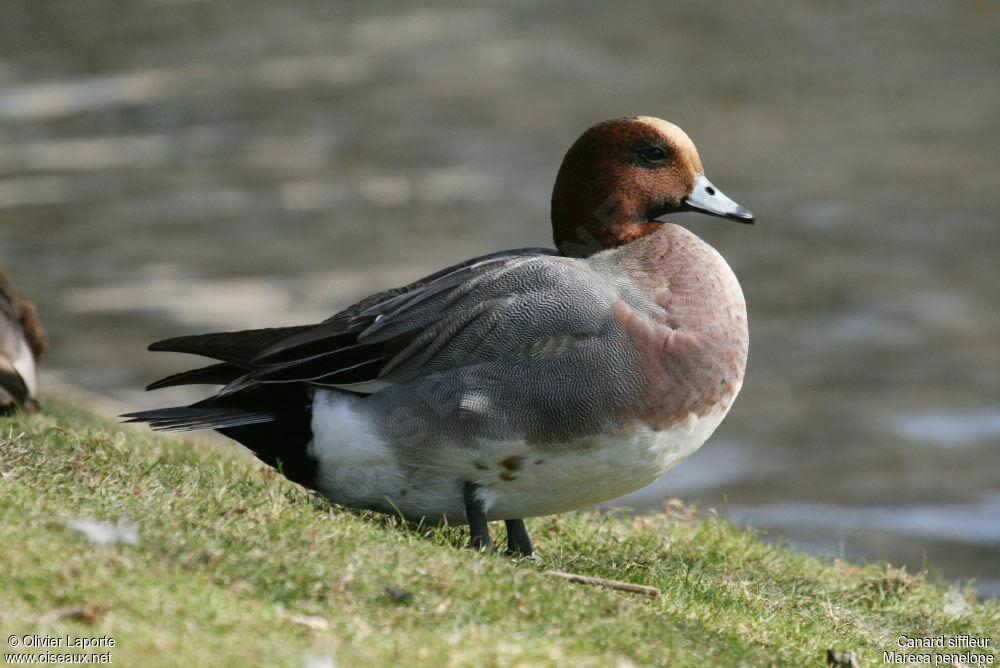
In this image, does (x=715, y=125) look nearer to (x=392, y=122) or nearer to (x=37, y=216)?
(x=392, y=122)

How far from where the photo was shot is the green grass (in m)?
2.90

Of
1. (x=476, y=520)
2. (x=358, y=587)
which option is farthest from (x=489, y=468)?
(x=358, y=587)

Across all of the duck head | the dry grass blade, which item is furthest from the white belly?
the duck head

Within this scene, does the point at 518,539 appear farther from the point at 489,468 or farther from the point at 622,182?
the point at 622,182

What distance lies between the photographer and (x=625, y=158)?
4398mm

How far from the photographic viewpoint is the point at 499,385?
389cm

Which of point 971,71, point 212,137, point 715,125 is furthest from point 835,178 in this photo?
point 212,137

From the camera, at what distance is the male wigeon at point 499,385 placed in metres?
3.87

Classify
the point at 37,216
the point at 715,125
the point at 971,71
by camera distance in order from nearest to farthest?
the point at 37,216
the point at 715,125
the point at 971,71

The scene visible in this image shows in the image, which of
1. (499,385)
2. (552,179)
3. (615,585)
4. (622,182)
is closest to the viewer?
(615,585)

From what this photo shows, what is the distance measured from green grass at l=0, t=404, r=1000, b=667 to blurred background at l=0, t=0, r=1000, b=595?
1.23 meters

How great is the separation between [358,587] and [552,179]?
34.3 ft

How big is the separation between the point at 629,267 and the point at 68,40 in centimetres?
1841

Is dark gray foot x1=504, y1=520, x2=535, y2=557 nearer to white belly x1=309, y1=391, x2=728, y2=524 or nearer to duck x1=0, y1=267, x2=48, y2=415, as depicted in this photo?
white belly x1=309, y1=391, x2=728, y2=524
